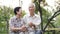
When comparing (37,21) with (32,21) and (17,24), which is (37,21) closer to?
(32,21)

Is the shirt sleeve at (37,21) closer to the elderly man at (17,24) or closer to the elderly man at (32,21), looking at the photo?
the elderly man at (32,21)

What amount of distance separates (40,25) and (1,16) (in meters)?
0.37

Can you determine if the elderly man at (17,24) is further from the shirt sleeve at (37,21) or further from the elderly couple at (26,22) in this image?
the shirt sleeve at (37,21)

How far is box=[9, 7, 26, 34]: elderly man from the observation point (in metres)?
1.22

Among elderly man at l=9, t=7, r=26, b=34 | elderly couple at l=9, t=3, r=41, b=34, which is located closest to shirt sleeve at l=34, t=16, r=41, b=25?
elderly couple at l=9, t=3, r=41, b=34

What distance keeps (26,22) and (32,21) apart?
0.06m

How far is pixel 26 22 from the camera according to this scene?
4.04 feet

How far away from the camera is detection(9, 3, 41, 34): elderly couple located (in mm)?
1222

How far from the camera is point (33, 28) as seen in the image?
4.04 ft

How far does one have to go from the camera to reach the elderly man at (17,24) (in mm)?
1217

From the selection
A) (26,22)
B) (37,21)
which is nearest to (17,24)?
(26,22)

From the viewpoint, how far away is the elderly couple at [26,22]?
1.22 metres

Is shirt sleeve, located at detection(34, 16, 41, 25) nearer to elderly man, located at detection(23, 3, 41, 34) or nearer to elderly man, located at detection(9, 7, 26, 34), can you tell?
elderly man, located at detection(23, 3, 41, 34)

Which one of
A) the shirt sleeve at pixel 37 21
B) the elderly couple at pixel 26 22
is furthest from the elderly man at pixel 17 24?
the shirt sleeve at pixel 37 21
